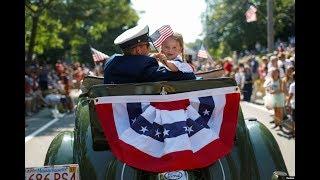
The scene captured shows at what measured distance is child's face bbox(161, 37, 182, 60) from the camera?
4.52 metres

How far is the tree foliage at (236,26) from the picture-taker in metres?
29.0

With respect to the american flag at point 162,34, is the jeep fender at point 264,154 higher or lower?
lower

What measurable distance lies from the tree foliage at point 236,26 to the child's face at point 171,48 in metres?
17.7

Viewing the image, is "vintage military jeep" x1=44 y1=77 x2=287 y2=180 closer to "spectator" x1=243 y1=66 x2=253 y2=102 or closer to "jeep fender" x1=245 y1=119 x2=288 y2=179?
"jeep fender" x1=245 y1=119 x2=288 y2=179

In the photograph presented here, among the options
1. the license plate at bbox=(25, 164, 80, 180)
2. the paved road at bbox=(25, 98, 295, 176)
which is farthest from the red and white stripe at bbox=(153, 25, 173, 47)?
the paved road at bbox=(25, 98, 295, 176)

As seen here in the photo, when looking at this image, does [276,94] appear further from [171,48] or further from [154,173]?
[154,173]

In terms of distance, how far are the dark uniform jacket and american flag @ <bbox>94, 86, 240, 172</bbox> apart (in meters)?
0.27

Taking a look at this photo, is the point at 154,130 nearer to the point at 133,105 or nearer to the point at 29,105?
the point at 133,105

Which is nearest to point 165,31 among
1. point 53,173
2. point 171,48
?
point 171,48

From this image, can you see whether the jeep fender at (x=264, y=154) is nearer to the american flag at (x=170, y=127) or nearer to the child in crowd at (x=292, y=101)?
the american flag at (x=170, y=127)

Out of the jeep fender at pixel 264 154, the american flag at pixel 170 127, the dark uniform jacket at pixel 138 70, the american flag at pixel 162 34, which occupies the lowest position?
the jeep fender at pixel 264 154

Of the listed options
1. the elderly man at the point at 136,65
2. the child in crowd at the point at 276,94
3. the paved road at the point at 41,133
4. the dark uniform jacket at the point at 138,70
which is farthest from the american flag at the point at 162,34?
the child in crowd at the point at 276,94
